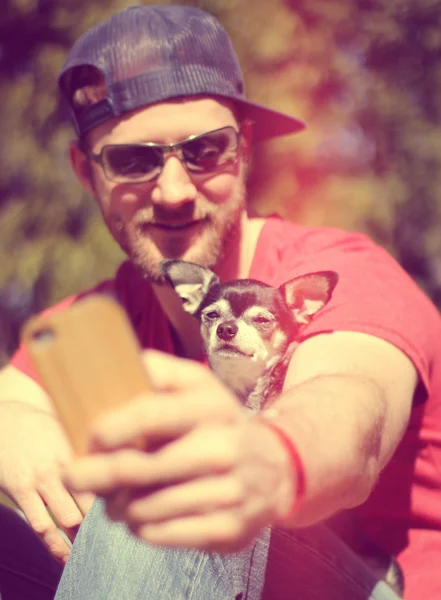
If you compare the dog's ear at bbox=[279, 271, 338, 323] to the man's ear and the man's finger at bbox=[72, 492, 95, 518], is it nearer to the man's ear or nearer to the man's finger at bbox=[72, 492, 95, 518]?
the man's finger at bbox=[72, 492, 95, 518]

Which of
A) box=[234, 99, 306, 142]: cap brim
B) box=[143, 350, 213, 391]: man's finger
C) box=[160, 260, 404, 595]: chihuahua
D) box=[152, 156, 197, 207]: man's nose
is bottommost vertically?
box=[160, 260, 404, 595]: chihuahua

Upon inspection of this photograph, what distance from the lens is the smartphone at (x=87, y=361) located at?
2.44 feet

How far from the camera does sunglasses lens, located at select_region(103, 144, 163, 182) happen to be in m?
2.04

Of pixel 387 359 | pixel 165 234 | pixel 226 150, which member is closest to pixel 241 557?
pixel 387 359

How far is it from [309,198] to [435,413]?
251cm

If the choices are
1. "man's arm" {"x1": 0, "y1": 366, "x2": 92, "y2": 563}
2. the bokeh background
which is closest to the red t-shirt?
"man's arm" {"x1": 0, "y1": 366, "x2": 92, "y2": 563}

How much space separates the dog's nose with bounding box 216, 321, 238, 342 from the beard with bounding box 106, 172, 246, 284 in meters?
0.27

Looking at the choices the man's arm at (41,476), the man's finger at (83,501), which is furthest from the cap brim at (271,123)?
the man's finger at (83,501)

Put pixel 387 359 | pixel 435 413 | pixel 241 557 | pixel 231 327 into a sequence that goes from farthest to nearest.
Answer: pixel 435 413, pixel 231 327, pixel 387 359, pixel 241 557

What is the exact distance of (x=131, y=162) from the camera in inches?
Result: 82.2

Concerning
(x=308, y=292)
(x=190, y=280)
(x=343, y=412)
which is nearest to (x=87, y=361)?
(x=343, y=412)

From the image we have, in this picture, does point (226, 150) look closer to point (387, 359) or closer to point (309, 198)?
point (387, 359)

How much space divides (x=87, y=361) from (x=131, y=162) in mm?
1438

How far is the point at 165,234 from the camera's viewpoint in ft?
6.81
